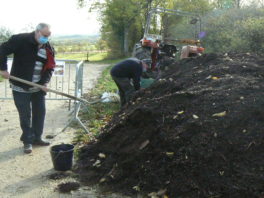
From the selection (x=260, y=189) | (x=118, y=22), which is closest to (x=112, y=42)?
(x=118, y=22)

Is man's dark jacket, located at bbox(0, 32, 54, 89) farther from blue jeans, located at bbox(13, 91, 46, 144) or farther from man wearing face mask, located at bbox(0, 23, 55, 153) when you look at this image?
blue jeans, located at bbox(13, 91, 46, 144)

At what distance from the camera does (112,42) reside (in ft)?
108

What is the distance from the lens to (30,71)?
5.02m

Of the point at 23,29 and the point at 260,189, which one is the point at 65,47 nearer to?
the point at 23,29

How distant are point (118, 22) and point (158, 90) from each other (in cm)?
2698

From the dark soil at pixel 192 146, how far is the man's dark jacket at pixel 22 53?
154 centimetres

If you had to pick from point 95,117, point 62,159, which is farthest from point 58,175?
point 95,117

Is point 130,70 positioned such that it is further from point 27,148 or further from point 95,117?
point 27,148

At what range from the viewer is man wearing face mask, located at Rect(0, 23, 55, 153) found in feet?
15.9

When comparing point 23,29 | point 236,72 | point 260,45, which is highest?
A: point 23,29

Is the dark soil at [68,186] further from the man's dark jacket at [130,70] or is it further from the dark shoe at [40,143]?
the man's dark jacket at [130,70]

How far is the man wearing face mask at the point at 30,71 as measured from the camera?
191 inches

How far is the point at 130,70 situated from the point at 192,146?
3.33m

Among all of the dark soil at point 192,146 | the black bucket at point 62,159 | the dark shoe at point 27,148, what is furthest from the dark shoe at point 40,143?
the black bucket at point 62,159
